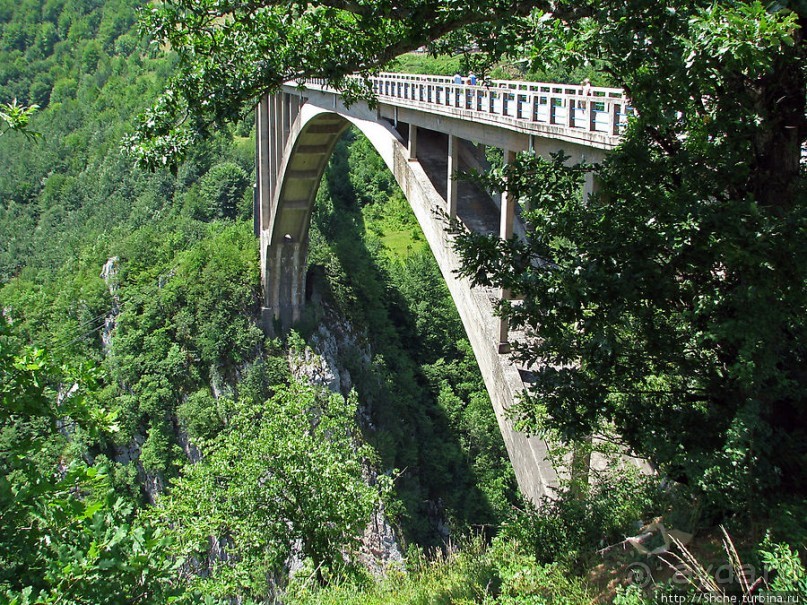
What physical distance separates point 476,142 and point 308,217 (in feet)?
68.9

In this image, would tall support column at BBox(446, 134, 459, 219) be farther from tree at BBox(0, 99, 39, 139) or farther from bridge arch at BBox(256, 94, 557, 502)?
tree at BBox(0, 99, 39, 139)

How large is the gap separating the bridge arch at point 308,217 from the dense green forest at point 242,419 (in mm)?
1223

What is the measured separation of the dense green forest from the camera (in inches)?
213

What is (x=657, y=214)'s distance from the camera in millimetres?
5660

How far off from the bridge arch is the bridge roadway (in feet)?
0.12

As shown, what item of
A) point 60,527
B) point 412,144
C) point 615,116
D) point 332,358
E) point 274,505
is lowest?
point 332,358

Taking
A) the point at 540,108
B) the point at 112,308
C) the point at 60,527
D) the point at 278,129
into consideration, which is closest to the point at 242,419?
the point at 540,108

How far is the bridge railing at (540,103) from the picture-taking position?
884cm

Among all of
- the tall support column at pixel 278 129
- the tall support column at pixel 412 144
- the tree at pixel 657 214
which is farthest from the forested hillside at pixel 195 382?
the tall support column at pixel 278 129

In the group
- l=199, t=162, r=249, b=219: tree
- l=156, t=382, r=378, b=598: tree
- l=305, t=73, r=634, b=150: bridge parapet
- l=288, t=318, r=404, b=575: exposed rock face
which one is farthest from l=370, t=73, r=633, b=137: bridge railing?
l=199, t=162, r=249, b=219: tree

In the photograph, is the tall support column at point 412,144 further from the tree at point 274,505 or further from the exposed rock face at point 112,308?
the exposed rock face at point 112,308

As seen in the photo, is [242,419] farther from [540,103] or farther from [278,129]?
[278,129]

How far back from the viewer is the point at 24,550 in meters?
5.01

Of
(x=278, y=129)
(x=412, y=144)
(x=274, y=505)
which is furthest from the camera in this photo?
(x=278, y=129)
